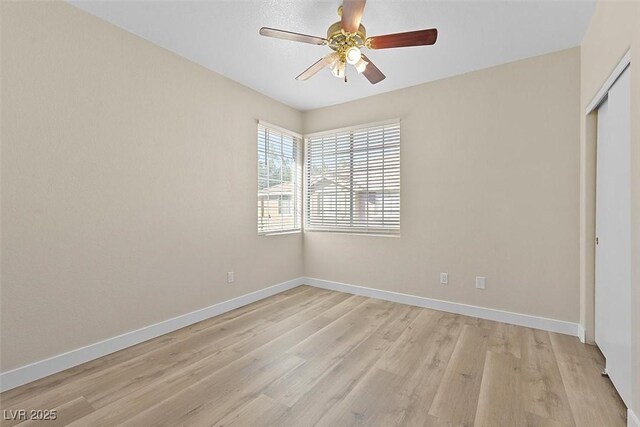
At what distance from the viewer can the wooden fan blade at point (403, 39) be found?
6.32 feet

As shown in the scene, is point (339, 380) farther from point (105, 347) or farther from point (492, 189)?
point (492, 189)

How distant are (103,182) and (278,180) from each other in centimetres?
212

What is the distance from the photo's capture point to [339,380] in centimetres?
200

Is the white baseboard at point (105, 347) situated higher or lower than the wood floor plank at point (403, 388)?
higher

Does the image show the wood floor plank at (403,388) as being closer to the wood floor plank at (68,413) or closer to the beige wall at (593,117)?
the beige wall at (593,117)

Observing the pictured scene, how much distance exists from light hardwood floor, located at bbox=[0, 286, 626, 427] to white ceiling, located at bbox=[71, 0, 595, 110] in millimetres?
2702

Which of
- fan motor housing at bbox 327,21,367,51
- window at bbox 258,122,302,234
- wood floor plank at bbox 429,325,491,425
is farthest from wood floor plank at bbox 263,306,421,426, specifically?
fan motor housing at bbox 327,21,367,51

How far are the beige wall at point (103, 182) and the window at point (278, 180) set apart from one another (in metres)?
0.44

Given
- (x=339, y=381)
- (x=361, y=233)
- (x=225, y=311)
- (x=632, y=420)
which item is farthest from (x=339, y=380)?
(x=361, y=233)

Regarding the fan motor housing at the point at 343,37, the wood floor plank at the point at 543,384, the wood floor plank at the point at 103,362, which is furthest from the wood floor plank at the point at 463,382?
the fan motor housing at the point at 343,37

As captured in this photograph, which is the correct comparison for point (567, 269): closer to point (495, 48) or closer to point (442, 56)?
point (495, 48)

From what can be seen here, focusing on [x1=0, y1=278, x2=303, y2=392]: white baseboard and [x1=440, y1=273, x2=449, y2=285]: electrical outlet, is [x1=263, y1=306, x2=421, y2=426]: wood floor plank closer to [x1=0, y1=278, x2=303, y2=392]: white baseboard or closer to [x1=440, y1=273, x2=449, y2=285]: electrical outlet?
[x1=440, y1=273, x2=449, y2=285]: electrical outlet

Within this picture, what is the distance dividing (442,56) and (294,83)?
1.67 m

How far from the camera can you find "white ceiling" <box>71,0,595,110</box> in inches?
85.6
